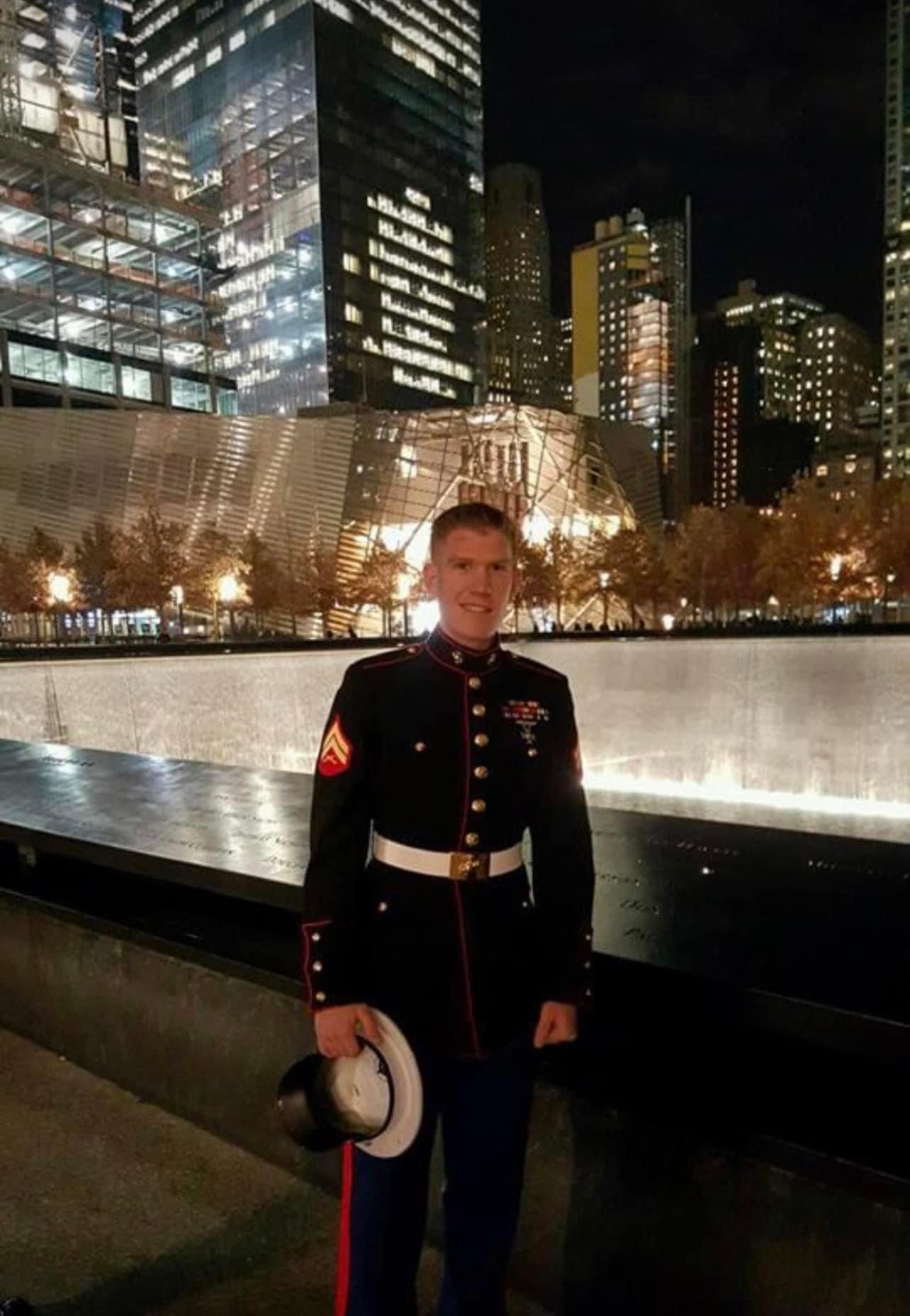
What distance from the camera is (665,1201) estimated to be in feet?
8.04

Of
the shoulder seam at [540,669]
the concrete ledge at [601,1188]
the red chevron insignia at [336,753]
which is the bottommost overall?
the concrete ledge at [601,1188]

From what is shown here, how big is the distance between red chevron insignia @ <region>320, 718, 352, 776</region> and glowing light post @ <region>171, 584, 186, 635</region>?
55.5 metres

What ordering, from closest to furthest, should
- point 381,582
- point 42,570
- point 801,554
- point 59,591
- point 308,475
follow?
point 42,570, point 59,591, point 801,554, point 381,582, point 308,475

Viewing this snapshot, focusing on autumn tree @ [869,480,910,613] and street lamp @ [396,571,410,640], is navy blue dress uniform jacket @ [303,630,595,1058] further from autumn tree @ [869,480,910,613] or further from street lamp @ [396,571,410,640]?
street lamp @ [396,571,410,640]

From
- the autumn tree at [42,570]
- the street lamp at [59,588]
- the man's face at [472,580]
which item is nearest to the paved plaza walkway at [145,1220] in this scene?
the man's face at [472,580]

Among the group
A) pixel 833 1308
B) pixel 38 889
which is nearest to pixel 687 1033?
pixel 833 1308

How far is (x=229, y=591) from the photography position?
2235 inches

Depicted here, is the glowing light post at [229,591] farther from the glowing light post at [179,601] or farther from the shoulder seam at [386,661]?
the shoulder seam at [386,661]

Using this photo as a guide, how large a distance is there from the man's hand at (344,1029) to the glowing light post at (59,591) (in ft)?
176

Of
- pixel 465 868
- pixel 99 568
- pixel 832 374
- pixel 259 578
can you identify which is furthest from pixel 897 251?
pixel 465 868

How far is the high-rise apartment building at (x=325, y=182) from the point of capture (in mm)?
105875

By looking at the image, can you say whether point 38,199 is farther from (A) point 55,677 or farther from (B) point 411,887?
(B) point 411,887

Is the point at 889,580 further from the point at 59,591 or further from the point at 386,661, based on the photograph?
the point at 386,661

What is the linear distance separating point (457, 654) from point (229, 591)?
56256 millimetres
